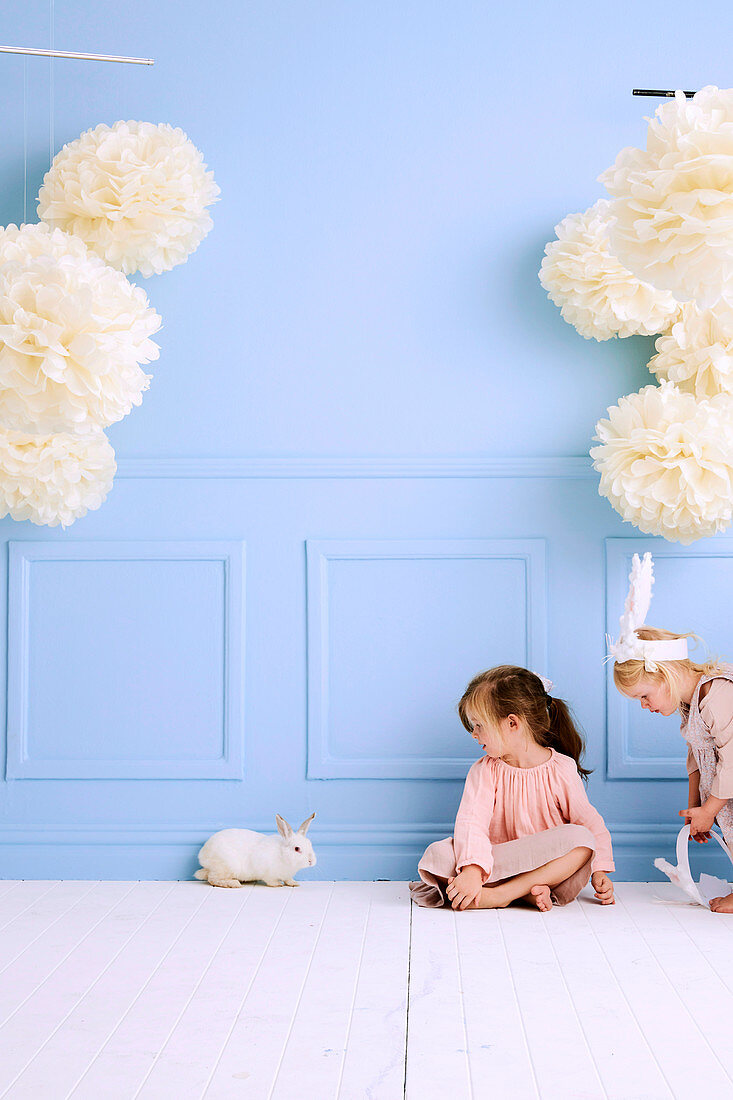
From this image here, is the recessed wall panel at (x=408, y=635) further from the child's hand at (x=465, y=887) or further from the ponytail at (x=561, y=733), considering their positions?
the child's hand at (x=465, y=887)

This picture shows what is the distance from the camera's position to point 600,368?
103 inches

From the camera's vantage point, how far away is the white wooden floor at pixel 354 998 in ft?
4.73

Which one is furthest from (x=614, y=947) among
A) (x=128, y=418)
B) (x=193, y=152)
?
(x=193, y=152)

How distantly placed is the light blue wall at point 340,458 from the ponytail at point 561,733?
4.4 inches

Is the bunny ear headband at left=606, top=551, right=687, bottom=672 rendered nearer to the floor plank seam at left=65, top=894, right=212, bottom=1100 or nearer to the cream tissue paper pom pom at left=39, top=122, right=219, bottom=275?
the floor plank seam at left=65, top=894, right=212, bottom=1100

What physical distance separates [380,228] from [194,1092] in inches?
81.3

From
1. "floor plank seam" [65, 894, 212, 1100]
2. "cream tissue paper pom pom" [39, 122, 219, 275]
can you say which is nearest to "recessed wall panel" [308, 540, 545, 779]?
"floor plank seam" [65, 894, 212, 1100]

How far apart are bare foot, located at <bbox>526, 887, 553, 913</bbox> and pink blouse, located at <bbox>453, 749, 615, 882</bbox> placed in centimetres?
16

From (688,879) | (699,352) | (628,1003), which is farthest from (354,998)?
(699,352)

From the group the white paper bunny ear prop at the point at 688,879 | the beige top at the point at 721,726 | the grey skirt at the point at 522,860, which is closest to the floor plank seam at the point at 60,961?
the grey skirt at the point at 522,860

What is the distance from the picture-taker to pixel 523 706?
2.39 m

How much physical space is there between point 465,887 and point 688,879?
1.69ft

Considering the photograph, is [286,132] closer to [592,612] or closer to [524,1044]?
[592,612]

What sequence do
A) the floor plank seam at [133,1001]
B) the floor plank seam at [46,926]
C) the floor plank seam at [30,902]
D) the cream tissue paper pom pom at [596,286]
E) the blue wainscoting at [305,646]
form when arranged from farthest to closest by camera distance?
1. the blue wainscoting at [305,646]
2. the cream tissue paper pom pom at [596,286]
3. the floor plank seam at [30,902]
4. the floor plank seam at [46,926]
5. the floor plank seam at [133,1001]
